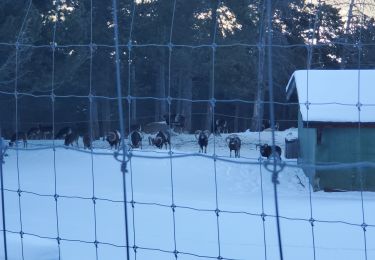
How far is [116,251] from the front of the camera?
4531mm

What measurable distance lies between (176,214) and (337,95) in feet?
9.74

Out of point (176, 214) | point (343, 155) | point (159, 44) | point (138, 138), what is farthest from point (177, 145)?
point (176, 214)

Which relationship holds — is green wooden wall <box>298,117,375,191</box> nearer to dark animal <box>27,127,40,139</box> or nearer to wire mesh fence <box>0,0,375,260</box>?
wire mesh fence <box>0,0,375,260</box>

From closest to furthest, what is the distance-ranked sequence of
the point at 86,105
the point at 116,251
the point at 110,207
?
1. the point at 116,251
2. the point at 110,207
3. the point at 86,105

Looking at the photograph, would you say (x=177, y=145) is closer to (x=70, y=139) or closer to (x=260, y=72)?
(x=70, y=139)

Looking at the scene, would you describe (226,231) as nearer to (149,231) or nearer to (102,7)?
(149,231)

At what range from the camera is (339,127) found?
8.12 m

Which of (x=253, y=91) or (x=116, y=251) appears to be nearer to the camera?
(x=116, y=251)

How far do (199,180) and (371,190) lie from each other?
1971 millimetres

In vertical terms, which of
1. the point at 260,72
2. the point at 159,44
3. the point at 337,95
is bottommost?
the point at 337,95

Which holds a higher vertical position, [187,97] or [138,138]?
[187,97]

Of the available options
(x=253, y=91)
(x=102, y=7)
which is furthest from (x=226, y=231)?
Result: (x=253, y=91)

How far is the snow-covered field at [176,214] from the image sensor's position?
4.46 metres

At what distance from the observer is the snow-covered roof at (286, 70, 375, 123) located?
7.77 m
